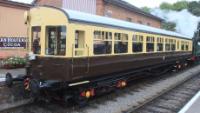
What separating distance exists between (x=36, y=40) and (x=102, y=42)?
7.20 ft

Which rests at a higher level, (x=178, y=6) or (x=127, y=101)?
(x=178, y=6)

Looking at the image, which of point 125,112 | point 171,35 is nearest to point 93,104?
point 125,112

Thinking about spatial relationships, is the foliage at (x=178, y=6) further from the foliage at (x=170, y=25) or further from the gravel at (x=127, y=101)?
the gravel at (x=127, y=101)

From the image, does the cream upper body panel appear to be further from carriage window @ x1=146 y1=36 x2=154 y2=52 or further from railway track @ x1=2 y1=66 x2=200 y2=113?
carriage window @ x1=146 y1=36 x2=154 y2=52

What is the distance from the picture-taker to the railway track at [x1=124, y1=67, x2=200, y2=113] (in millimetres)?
10467

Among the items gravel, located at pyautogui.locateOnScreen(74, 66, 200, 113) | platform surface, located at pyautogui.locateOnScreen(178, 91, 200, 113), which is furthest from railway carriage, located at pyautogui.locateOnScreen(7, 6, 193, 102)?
platform surface, located at pyautogui.locateOnScreen(178, 91, 200, 113)

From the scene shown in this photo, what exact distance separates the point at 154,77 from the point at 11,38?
8115mm

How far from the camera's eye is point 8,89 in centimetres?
1085

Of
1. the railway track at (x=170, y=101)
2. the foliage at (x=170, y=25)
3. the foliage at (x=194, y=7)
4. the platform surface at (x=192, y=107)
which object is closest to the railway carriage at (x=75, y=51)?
the railway track at (x=170, y=101)

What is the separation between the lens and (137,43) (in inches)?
543

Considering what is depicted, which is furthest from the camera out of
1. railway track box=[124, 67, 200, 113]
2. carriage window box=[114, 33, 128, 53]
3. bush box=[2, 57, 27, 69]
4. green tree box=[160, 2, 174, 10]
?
green tree box=[160, 2, 174, 10]

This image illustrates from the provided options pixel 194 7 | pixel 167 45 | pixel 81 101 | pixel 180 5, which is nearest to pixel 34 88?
pixel 81 101

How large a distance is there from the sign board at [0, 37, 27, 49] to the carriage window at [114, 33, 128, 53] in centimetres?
687

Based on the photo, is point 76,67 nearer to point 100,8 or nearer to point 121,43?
point 121,43
